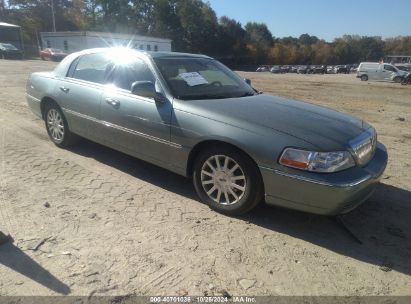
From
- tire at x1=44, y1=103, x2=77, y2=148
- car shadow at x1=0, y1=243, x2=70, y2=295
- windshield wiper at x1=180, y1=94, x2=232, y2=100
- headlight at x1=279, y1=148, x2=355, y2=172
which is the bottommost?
car shadow at x1=0, y1=243, x2=70, y2=295

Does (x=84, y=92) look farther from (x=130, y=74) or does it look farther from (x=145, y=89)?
(x=145, y=89)

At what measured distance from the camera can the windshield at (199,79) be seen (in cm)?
441

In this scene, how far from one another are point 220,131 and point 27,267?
201 cm

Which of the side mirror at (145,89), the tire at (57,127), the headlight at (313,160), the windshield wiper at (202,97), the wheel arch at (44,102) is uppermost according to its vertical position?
the side mirror at (145,89)

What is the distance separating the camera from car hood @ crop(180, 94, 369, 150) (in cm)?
356

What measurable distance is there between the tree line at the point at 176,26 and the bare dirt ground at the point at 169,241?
6585cm

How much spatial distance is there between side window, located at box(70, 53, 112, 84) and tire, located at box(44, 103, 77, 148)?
0.65m

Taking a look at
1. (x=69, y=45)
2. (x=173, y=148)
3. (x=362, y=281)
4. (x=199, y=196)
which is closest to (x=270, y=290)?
(x=362, y=281)

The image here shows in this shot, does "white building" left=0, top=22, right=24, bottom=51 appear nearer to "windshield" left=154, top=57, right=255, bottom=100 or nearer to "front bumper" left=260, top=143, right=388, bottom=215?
"windshield" left=154, top=57, right=255, bottom=100

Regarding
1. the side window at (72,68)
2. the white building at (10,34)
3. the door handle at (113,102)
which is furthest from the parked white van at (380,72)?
the white building at (10,34)

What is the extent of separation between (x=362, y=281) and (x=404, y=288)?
30 centimetres

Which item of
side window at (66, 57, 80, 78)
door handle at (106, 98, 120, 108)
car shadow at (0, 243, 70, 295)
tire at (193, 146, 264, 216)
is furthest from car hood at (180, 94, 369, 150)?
side window at (66, 57, 80, 78)

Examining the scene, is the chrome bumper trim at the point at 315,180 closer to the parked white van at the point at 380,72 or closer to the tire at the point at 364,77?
the parked white van at the point at 380,72

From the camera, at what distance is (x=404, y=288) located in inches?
114
